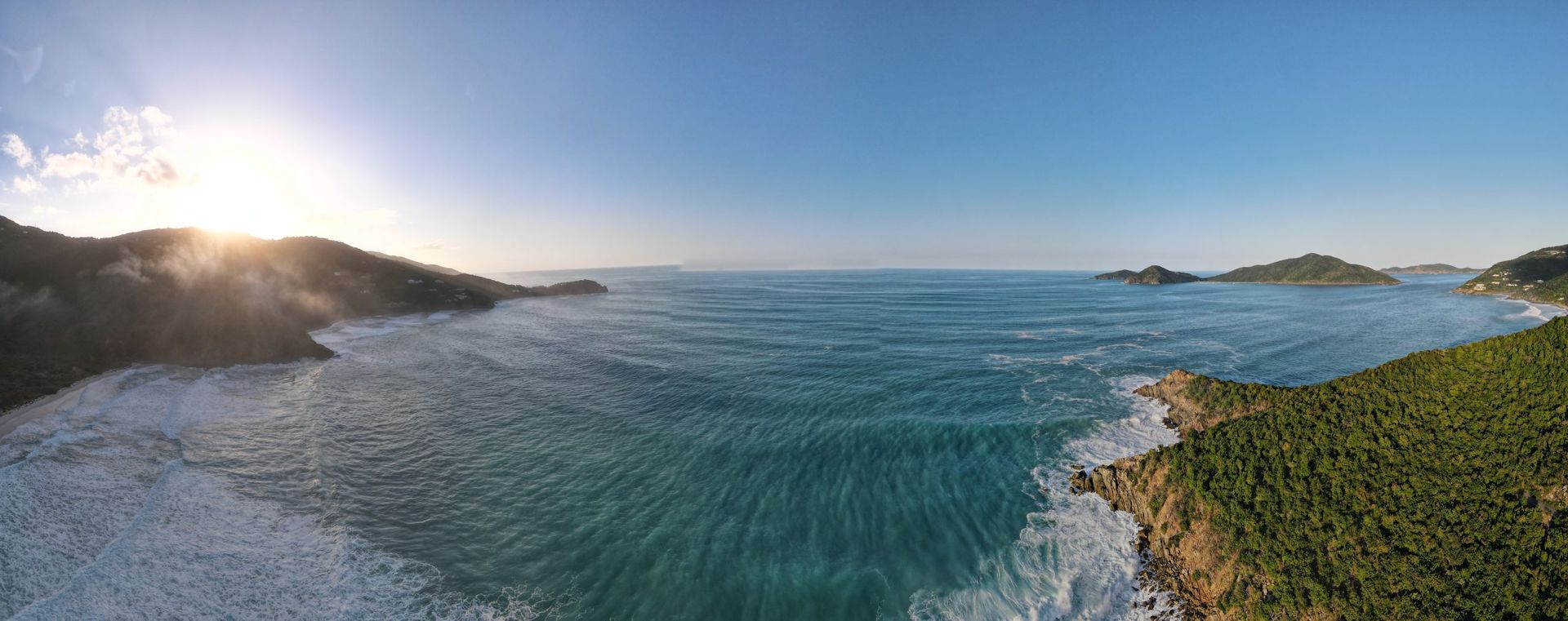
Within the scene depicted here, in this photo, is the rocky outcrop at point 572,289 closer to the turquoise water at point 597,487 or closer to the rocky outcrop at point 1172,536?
the turquoise water at point 597,487

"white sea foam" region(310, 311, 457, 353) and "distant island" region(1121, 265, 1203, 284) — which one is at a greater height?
"distant island" region(1121, 265, 1203, 284)

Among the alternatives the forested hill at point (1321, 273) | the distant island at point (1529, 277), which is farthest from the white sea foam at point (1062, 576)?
the forested hill at point (1321, 273)

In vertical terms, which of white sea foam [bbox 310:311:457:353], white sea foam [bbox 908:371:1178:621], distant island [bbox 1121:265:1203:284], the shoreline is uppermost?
distant island [bbox 1121:265:1203:284]

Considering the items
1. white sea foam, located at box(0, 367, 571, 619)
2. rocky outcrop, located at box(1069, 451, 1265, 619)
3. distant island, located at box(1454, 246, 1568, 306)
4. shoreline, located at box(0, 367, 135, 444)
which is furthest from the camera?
distant island, located at box(1454, 246, 1568, 306)

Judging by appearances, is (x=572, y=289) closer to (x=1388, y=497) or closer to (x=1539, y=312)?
(x=1388, y=497)

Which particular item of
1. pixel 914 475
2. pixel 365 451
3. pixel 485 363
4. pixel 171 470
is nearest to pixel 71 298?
pixel 485 363

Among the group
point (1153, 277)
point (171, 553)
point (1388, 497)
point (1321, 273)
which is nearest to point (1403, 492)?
point (1388, 497)

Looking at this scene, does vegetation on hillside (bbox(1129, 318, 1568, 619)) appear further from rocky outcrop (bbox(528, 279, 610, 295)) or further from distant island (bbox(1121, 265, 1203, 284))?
distant island (bbox(1121, 265, 1203, 284))

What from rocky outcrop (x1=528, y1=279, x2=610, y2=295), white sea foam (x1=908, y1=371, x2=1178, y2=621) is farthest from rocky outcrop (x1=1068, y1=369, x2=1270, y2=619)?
rocky outcrop (x1=528, y1=279, x2=610, y2=295)
